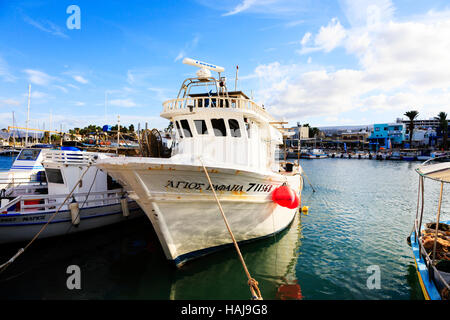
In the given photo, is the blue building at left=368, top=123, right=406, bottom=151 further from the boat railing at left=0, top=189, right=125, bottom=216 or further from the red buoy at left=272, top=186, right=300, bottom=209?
the boat railing at left=0, top=189, right=125, bottom=216

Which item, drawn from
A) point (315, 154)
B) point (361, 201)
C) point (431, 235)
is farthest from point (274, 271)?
point (315, 154)

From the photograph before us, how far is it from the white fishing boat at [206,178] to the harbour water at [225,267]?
29.9 inches

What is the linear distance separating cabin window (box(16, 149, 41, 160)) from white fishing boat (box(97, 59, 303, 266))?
12052mm

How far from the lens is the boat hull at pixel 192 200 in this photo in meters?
6.26

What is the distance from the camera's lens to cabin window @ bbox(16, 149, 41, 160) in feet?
49.5

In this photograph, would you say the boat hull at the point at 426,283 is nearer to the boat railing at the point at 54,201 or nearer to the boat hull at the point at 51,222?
the boat railing at the point at 54,201

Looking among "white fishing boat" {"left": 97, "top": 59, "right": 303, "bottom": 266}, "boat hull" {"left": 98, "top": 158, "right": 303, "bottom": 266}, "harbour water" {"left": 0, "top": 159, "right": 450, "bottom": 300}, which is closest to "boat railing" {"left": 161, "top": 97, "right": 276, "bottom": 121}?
"white fishing boat" {"left": 97, "top": 59, "right": 303, "bottom": 266}

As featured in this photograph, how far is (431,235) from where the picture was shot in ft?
23.5

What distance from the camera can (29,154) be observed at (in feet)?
50.6

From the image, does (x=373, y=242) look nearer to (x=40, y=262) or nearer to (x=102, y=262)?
(x=102, y=262)

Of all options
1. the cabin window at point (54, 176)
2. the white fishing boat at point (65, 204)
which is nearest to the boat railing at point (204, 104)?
the white fishing boat at point (65, 204)

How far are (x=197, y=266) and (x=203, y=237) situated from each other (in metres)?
0.94

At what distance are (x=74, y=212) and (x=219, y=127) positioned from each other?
23.4 ft

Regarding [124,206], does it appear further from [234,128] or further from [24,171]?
[24,171]
